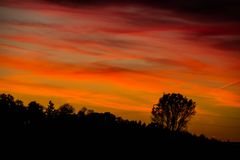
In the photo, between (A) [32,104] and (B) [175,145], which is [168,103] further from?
(B) [175,145]

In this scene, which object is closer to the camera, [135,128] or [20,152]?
[20,152]

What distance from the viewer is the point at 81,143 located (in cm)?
5747

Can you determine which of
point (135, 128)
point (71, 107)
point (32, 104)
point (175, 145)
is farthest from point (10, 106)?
point (175, 145)

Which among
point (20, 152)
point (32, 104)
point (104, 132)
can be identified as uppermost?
point (32, 104)

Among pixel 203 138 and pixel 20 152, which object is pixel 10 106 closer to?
pixel 203 138

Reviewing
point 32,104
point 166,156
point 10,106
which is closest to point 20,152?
point 166,156

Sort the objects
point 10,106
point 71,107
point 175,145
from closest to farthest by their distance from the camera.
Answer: point 175,145 < point 10,106 < point 71,107

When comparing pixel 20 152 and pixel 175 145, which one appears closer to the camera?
pixel 20 152

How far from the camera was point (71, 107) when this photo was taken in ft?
486

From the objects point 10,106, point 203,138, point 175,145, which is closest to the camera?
point 175,145

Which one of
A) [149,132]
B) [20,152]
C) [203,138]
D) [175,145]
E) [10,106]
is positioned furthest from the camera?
[10,106]

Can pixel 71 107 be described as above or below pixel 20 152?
above

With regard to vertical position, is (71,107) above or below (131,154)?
above

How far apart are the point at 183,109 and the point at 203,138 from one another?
4544 centimetres
